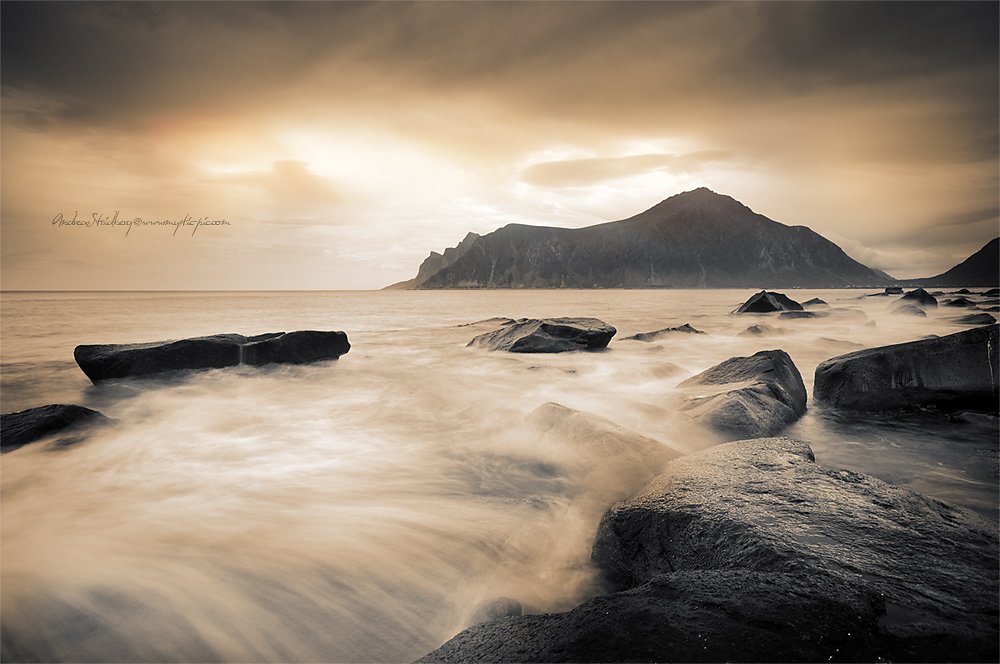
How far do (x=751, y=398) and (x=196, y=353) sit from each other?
8.62 metres

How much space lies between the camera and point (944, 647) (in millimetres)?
1397

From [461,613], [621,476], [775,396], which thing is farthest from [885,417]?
[461,613]

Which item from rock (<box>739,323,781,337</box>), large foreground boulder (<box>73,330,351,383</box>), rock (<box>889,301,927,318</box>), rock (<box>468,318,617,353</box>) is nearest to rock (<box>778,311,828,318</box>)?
rock (<box>889,301,927,318</box>)

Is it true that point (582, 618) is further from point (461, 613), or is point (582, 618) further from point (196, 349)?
point (196, 349)

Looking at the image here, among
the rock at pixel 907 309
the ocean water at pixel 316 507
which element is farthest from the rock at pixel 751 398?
the rock at pixel 907 309

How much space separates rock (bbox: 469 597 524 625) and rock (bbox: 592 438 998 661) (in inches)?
23.8

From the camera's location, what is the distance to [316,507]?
3.71 metres

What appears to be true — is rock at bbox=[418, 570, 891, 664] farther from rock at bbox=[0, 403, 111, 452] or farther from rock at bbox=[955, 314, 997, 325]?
rock at bbox=[955, 314, 997, 325]

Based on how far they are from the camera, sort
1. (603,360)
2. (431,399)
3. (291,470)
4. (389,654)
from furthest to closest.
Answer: (603,360) < (431,399) < (291,470) < (389,654)

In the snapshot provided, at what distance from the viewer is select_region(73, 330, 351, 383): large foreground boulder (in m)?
7.77

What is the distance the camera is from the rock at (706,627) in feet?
4.61

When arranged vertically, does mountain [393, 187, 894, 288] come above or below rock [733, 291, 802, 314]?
above

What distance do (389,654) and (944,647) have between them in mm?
2099

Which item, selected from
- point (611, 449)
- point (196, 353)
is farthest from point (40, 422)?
point (611, 449)
